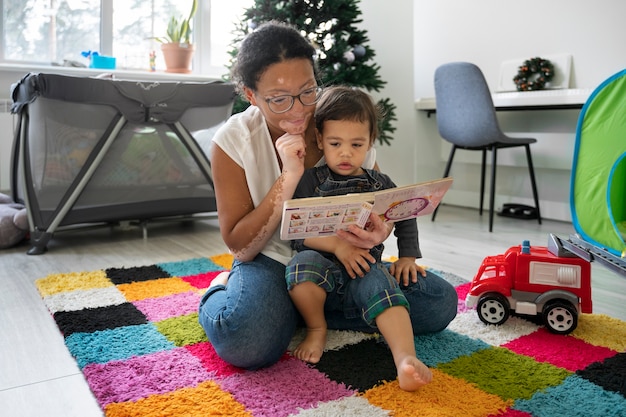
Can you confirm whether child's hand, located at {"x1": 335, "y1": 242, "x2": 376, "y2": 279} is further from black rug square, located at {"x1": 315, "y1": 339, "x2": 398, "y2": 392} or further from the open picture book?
black rug square, located at {"x1": 315, "y1": 339, "x2": 398, "y2": 392}

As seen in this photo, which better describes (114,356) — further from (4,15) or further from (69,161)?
(4,15)

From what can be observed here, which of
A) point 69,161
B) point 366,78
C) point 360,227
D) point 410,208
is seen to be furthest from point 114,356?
point 366,78

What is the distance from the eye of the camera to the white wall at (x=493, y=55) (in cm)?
309

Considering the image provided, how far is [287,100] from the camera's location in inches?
46.4

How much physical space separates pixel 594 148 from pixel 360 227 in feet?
2.73

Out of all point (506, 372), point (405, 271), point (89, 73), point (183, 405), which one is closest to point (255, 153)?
point (405, 271)

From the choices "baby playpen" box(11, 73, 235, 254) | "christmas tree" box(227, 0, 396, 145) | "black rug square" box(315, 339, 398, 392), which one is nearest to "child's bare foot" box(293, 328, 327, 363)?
"black rug square" box(315, 339, 398, 392)

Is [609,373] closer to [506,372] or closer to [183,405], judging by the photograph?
[506,372]

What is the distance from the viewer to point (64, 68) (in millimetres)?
3271

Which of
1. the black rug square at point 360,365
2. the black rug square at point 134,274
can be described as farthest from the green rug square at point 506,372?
the black rug square at point 134,274

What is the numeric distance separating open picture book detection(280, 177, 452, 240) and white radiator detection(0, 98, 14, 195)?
2.57 m

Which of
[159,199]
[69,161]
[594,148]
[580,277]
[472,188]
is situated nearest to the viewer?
[580,277]

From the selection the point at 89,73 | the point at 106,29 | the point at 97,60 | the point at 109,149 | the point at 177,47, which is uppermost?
the point at 106,29

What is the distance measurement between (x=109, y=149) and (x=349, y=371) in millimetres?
1633
